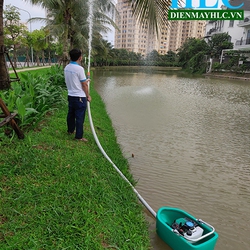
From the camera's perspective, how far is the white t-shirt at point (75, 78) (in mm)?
3428

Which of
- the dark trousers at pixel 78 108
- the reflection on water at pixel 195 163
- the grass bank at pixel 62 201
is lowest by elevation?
the reflection on water at pixel 195 163

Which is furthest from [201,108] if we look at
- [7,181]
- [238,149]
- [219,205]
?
[7,181]

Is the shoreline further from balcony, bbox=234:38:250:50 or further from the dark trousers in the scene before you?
the dark trousers

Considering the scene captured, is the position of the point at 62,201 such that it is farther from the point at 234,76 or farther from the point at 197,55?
the point at 197,55

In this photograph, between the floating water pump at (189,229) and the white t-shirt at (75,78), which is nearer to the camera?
the floating water pump at (189,229)

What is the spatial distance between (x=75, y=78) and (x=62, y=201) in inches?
73.3

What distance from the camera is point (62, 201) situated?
2.35 metres

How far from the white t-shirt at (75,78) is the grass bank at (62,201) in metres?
0.84

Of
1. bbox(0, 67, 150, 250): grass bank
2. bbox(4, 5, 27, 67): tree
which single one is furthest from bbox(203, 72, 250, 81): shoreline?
bbox(0, 67, 150, 250): grass bank

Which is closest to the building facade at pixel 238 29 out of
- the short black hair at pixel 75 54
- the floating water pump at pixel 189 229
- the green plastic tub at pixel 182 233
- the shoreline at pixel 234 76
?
the shoreline at pixel 234 76

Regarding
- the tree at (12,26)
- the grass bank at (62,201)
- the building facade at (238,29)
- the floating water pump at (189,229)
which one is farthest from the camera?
the building facade at (238,29)

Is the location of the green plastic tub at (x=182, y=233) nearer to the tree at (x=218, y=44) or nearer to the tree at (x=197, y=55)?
the tree at (x=197, y=55)

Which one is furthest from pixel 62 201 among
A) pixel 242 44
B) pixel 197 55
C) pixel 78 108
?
pixel 197 55

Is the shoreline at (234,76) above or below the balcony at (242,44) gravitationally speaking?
below
